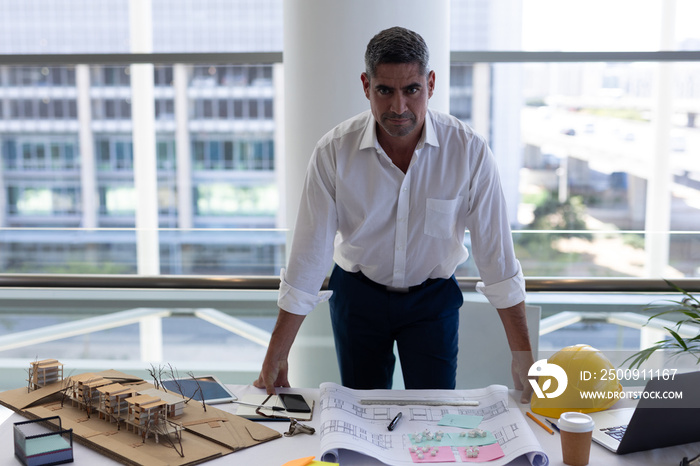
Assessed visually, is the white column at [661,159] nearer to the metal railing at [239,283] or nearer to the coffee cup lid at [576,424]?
the metal railing at [239,283]

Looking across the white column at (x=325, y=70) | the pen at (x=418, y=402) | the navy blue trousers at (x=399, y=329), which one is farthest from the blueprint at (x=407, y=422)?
the white column at (x=325, y=70)

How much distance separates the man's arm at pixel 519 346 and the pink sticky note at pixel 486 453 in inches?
9.7

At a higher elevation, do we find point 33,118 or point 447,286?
point 33,118

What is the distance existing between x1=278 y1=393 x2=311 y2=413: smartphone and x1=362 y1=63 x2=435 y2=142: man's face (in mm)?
638

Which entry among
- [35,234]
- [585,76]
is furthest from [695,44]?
[35,234]

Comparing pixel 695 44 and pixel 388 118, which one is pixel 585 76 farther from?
pixel 388 118

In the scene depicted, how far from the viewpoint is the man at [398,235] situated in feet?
5.37

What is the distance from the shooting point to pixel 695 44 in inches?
185

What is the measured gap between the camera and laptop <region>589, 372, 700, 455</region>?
1205mm

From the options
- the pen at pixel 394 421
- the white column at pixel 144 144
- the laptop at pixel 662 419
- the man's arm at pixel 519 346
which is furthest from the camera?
the white column at pixel 144 144

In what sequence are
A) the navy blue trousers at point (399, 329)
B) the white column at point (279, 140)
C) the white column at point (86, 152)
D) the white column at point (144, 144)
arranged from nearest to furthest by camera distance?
the navy blue trousers at point (399, 329)
the white column at point (144, 144)
the white column at point (279, 140)
the white column at point (86, 152)

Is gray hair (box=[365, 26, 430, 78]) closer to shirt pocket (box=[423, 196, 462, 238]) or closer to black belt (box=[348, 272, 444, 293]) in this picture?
shirt pocket (box=[423, 196, 462, 238])

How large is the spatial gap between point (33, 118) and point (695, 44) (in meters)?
5.49

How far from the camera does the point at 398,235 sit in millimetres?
1792
